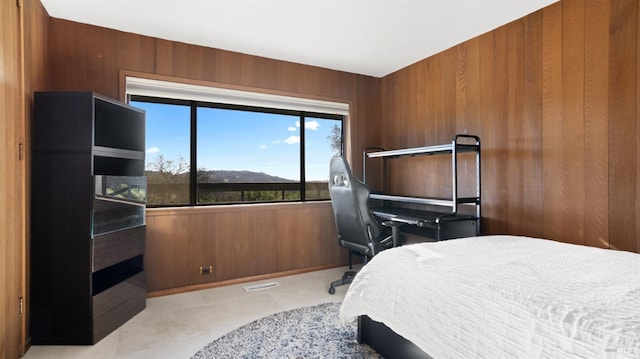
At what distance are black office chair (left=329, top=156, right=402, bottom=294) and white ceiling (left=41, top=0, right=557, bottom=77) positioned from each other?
1116 mm

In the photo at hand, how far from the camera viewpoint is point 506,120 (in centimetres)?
278

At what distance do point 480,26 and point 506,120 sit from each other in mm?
808

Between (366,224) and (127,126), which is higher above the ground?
(127,126)

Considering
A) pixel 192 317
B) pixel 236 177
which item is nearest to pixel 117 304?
pixel 192 317

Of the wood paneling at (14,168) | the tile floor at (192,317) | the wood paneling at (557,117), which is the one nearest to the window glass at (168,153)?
the tile floor at (192,317)

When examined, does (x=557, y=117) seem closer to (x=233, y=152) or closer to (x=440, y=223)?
(x=440, y=223)

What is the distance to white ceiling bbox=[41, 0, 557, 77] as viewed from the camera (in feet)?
8.09

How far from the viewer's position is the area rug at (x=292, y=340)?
2027 millimetres

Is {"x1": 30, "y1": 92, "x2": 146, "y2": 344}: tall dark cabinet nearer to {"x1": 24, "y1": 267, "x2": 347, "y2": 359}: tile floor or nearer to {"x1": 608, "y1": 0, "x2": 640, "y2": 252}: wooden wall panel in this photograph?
{"x1": 24, "y1": 267, "x2": 347, "y2": 359}: tile floor

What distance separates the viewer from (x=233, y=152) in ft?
12.1

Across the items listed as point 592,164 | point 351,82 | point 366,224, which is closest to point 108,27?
point 351,82

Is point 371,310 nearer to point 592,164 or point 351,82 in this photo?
point 592,164

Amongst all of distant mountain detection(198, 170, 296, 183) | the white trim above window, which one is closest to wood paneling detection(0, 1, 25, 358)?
the white trim above window

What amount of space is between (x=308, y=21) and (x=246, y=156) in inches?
64.6
